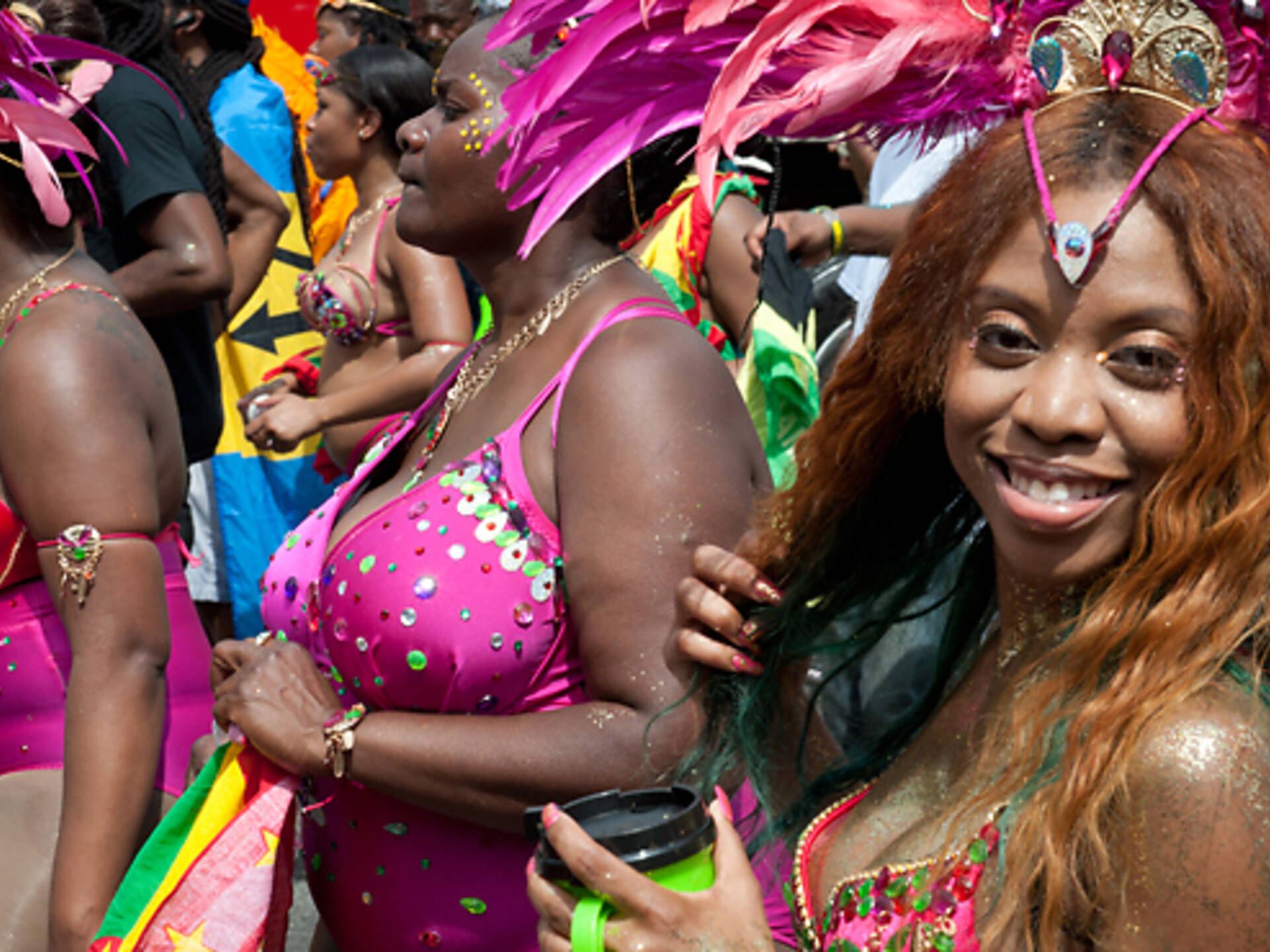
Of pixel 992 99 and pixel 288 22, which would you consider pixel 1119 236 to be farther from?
pixel 288 22

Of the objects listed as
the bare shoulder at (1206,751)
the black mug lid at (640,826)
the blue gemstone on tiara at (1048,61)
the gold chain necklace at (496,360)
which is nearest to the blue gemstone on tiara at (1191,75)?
the blue gemstone on tiara at (1048,61)

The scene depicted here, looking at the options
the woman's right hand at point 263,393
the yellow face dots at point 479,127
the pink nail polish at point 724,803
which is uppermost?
the yellow face dots at point 479,127

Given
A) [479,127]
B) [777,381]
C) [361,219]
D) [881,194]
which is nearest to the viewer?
[479,127]

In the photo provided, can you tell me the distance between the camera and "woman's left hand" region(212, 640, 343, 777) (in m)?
1.95

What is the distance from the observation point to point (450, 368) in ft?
8.25

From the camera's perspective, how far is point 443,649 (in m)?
1.92

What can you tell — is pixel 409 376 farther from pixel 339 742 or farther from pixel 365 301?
pixel 339 742

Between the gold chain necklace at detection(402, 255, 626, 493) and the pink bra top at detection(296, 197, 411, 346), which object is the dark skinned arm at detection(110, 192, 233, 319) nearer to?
the pink bra top at detection(296, 197, 411, 346)

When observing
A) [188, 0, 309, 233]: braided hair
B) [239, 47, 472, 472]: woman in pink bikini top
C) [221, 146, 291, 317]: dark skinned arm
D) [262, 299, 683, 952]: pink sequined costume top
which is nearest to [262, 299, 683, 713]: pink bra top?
[262, 299, 683, 952]: pink sequined costume top

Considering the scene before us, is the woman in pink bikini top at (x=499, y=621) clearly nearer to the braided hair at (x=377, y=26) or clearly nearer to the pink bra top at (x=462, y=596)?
the pink bra top at (x=462, y=596)

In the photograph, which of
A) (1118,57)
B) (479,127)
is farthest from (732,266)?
(1118,57)

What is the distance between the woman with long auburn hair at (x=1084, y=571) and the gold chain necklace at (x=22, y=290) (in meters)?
1.64

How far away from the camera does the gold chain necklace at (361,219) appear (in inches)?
180

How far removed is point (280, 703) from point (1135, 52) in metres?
1.36
